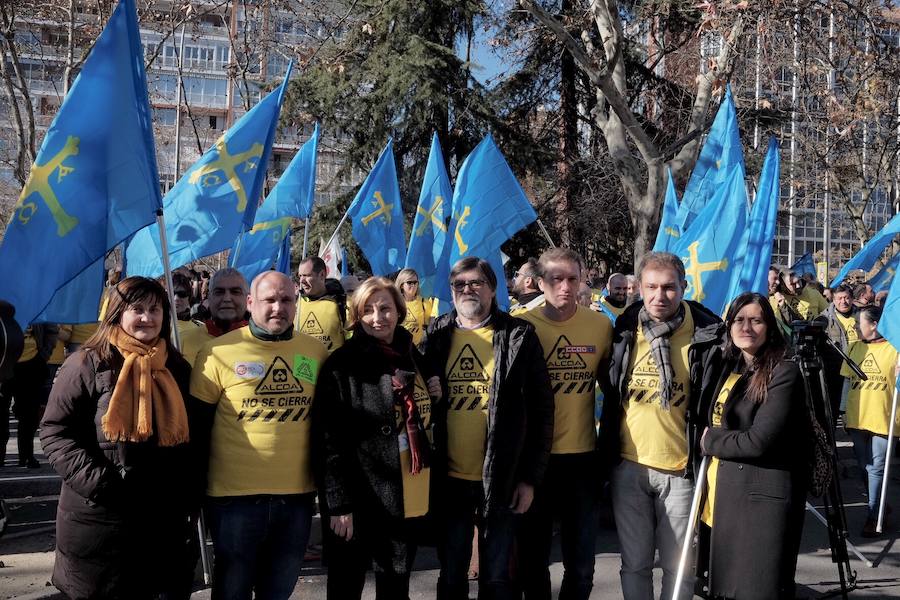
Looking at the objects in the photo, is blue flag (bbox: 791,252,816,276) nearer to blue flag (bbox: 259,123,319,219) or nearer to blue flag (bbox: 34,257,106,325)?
blue flag (bbox: 259,123,319,219)

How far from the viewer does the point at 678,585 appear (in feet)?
13.8

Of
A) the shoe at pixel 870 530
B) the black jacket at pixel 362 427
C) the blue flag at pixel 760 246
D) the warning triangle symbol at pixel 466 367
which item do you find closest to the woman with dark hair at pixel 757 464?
the warning triangle symbol at pixel 466 367

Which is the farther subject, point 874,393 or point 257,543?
point 874,393

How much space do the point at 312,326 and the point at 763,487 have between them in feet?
13.6

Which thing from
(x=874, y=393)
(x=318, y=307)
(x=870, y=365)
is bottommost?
(x=874, y=393)

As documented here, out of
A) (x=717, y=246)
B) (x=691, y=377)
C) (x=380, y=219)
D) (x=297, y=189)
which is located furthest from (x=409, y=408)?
(x=380, y=219)

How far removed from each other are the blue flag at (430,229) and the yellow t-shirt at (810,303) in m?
4.95

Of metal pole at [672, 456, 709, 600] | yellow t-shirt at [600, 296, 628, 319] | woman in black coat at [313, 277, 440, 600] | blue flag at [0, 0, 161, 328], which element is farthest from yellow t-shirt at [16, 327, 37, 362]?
metal pole at [672, 456, 709, 600]

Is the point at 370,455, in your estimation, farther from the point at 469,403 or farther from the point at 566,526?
the point at 566,526

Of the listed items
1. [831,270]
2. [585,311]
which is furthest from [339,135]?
[831,270]

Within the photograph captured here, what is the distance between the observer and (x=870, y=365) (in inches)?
297

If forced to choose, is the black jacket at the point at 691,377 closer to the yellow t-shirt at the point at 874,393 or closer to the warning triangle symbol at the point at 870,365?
the yellow t-shirt at the point at 874,393

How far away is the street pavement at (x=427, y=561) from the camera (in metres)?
5.54

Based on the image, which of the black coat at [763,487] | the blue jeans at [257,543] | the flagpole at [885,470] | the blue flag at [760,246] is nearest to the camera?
the blue jeans at [257,543]
